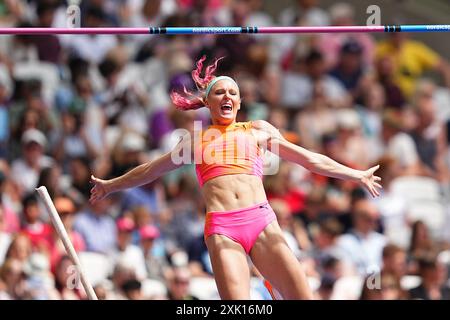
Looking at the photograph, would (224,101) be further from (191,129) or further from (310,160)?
(191,129)

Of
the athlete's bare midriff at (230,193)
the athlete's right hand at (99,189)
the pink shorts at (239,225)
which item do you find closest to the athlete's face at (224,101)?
the athlete's bare midriff at (230,193)

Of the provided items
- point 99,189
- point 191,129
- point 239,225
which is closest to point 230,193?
point 239,225

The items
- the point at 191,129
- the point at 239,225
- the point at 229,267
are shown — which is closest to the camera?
the point at 229,267

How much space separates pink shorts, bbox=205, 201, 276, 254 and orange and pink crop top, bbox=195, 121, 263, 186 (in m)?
0.32

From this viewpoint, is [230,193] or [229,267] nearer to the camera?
[229,267]

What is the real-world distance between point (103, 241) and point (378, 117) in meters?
4.31

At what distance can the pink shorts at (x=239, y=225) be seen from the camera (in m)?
11.4

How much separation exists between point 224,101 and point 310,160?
0.83 meters

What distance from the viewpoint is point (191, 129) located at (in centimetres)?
1698

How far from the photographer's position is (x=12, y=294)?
14555 mm

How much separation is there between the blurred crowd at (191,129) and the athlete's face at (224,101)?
9.44 ft

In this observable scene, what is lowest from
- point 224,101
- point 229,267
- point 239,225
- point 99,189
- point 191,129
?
point 229,267
